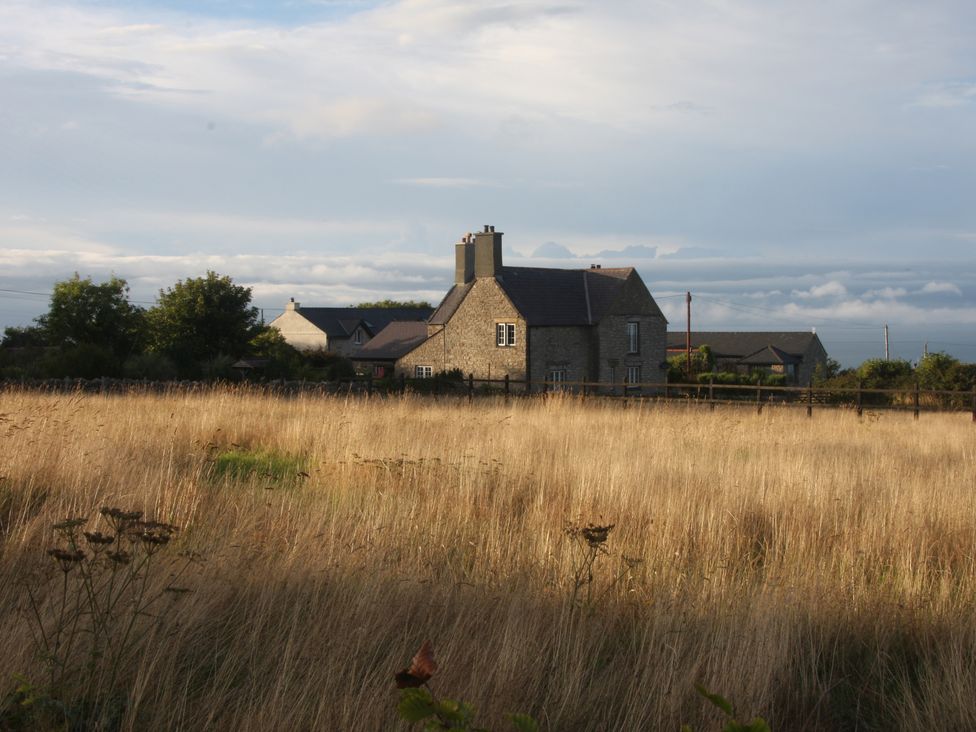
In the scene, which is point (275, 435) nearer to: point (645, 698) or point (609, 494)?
point (609, 494)

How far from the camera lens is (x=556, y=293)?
51.4 metres

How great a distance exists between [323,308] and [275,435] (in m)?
→ 69.8

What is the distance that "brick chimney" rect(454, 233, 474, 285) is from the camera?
51469 mm

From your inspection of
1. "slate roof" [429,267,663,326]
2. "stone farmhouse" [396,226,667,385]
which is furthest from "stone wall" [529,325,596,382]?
"slate roof" [429,267,663,326]

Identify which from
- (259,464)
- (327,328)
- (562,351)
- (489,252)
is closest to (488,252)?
(489,252)

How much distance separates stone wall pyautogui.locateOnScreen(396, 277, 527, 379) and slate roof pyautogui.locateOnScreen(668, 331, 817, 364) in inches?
1317

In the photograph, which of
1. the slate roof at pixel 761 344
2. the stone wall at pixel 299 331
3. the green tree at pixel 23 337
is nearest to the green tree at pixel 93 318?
the green tree at pixel 23 337

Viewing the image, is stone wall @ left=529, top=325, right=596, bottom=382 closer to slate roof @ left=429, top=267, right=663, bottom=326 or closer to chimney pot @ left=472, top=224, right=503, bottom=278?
slate roof @ left=429, top=267, right=663, bottom=326

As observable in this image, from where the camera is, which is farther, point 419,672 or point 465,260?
point 465,260

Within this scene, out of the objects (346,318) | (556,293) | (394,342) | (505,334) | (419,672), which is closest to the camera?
(419,672)

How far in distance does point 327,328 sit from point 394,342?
48.1 ft

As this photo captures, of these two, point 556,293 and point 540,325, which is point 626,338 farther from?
point 540,325

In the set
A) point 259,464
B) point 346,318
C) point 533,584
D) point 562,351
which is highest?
point 346,318

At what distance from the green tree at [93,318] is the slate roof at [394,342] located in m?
17.2
